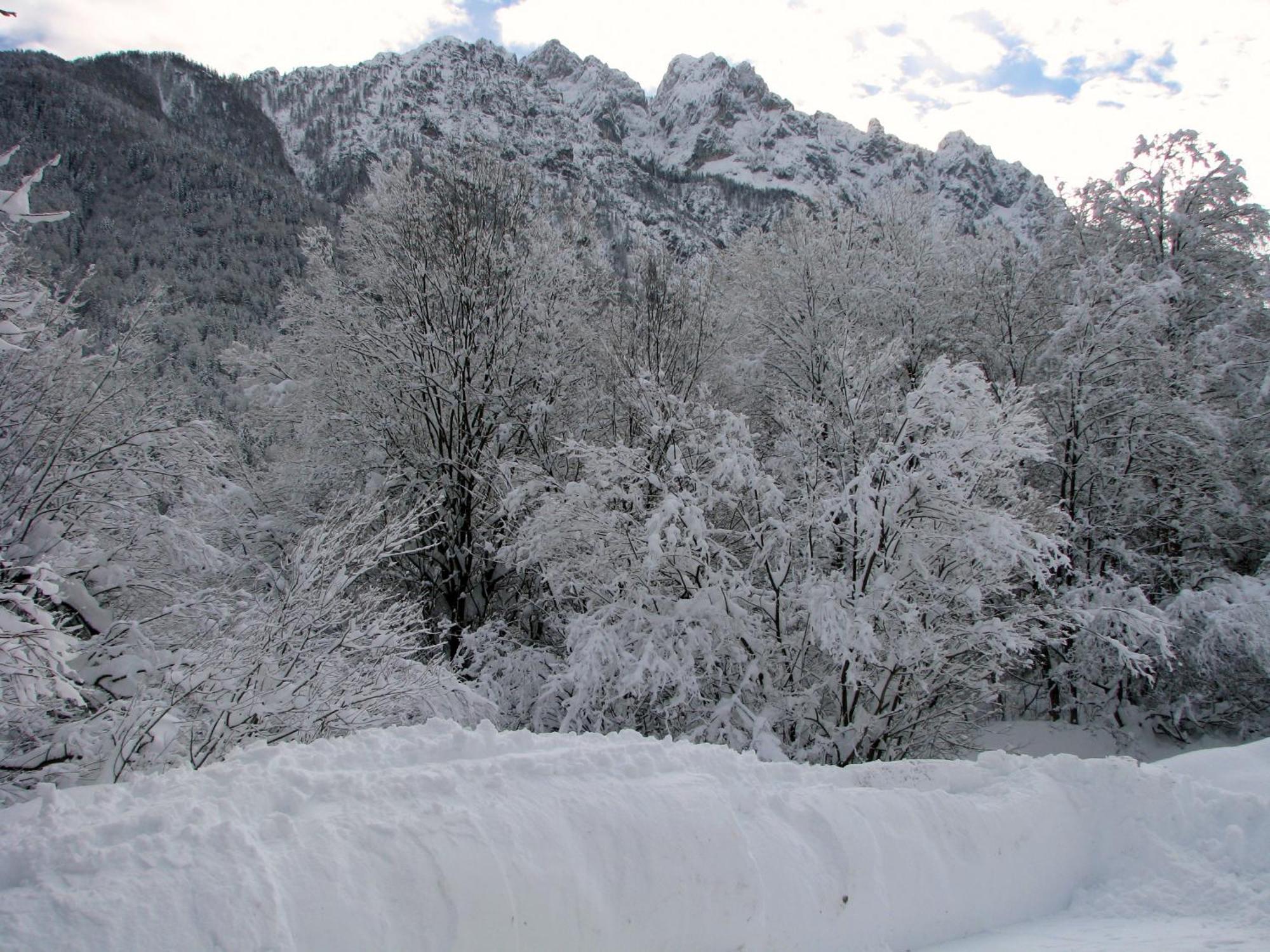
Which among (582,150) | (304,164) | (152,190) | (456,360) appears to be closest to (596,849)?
(456,360)

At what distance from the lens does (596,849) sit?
3.21m

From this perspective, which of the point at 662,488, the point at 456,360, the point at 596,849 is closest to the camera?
the point at 596,849

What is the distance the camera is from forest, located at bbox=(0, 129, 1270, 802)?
6.38 metres

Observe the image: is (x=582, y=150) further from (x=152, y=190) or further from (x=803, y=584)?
(x=803, y=584)

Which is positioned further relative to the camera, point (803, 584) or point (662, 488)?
point (662, 488)

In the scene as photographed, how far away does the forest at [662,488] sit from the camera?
6.38 metres

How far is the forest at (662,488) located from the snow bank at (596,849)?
35.6 inches

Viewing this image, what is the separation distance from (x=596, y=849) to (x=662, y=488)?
6452 mm

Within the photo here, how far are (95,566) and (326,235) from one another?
10.2 meters

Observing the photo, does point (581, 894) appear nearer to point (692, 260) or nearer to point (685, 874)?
point (685, 874)

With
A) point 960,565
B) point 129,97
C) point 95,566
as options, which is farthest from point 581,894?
point 129,97

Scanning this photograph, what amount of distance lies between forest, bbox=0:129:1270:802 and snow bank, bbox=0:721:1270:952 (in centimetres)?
90

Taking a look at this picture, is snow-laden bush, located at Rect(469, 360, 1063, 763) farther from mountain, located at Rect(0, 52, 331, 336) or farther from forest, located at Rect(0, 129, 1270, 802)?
mountain, located at Rect(0, 52, 331, 336)

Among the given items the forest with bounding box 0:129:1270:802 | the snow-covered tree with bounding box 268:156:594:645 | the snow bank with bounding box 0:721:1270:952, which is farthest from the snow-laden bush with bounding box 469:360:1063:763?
the snow bank with bounding box 0:721:1270:952
